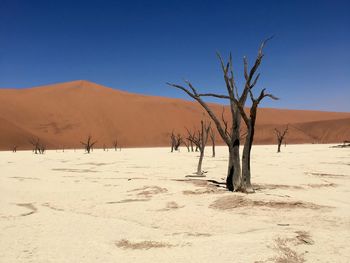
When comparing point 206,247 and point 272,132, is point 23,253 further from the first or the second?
point 272,132

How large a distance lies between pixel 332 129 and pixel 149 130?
37.6 meters

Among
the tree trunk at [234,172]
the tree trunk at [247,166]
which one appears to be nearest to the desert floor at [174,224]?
the tree trunk at [234,172]

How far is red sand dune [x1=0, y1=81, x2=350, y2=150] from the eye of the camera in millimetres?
62438

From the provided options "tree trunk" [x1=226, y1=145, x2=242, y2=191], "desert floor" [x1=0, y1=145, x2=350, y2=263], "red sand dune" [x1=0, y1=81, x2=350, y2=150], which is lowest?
"desert floor" [x1=0, y1=145, x2=350, y2=263]

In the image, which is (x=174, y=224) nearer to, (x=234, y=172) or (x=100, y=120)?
(x=234, y=172)

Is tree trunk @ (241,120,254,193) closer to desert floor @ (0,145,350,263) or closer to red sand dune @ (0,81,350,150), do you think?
desert floor @ (0,145,350,263)

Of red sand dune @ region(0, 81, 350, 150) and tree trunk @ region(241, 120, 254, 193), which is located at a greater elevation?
red sand dune @ region(0, 81, 350, 150)

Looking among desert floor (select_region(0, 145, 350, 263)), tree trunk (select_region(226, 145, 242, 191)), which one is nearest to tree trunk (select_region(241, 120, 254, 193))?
tree trunk (select_region(226, 145, 242, 191))

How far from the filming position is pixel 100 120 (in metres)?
72.8

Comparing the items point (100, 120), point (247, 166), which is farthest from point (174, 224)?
point (100, 120)

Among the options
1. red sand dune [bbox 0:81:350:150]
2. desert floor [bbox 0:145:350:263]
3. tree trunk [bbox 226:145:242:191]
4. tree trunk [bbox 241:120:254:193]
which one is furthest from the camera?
red sand dune [bbox 0:81:350:150]

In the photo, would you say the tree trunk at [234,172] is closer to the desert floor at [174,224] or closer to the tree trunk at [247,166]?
the tree trunk at [247,166]

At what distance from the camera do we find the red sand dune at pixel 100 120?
6244 cm

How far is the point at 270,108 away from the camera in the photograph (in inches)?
4584
